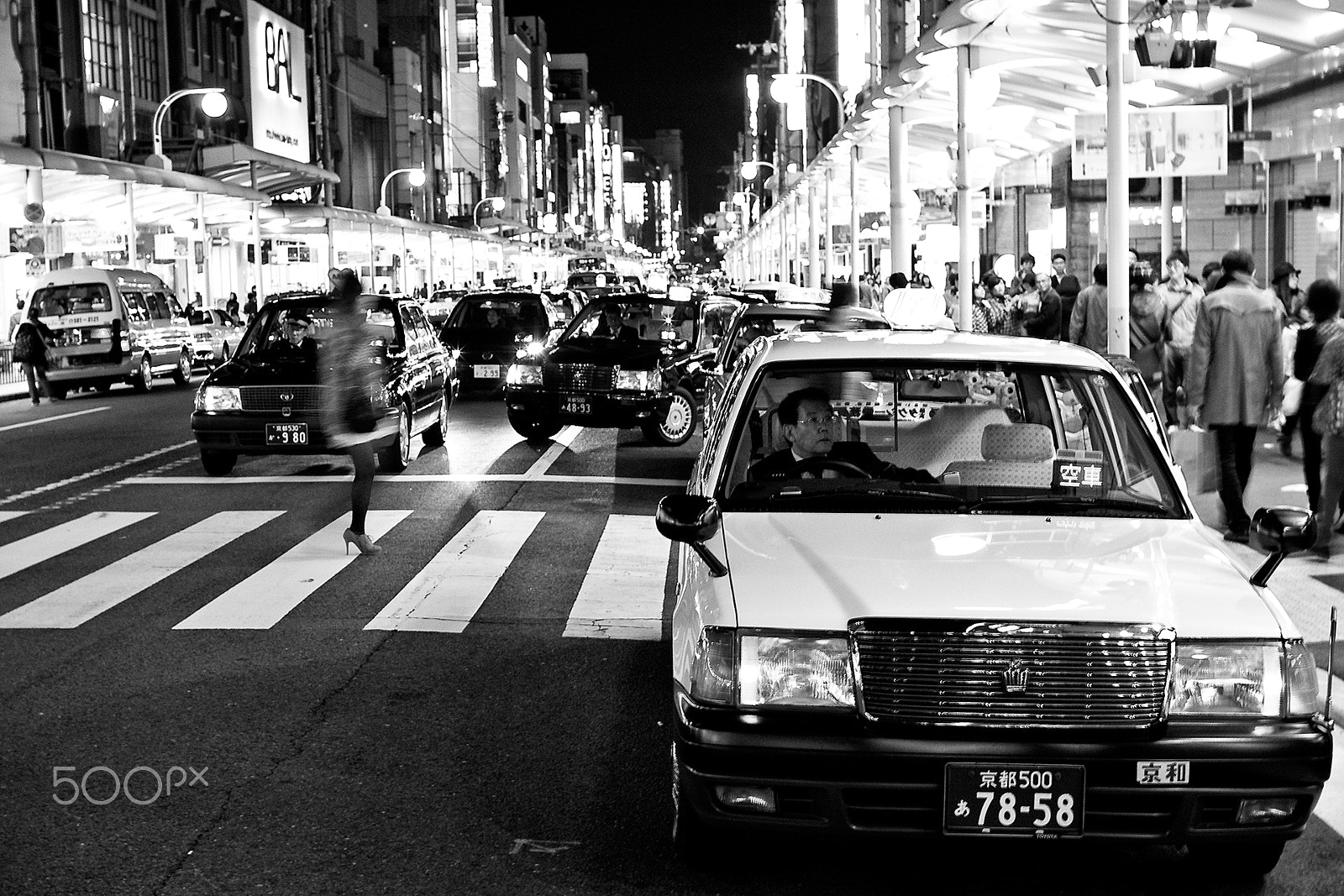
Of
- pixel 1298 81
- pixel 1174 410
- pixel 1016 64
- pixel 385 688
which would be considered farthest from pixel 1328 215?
pixel 385 688

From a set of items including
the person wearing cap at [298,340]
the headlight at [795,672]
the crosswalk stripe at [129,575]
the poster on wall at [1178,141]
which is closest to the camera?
the headlight at [795,672]

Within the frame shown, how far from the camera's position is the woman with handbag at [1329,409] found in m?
9.30

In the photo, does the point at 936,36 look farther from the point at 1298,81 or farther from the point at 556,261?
the point at 556,261

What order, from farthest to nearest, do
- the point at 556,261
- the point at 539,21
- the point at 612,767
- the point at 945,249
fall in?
1. the point at 539,21
2. the point at 556,261
3. the point at 945,249
4. the point at 612,767

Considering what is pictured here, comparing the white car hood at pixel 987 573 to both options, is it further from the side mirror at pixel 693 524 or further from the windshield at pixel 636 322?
the windshield at pixel 636 322

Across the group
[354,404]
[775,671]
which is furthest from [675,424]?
[775,671]

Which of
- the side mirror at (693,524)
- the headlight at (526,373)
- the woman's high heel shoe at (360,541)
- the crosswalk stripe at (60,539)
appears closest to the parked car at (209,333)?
the headlight at (526,373)

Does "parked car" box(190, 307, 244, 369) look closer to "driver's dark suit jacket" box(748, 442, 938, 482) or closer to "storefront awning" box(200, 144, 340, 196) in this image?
"storefront awning" box(200, 144, 340, 196)

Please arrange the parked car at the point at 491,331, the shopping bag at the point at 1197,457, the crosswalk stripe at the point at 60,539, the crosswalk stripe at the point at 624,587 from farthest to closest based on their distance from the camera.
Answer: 1. the parked car at the point at 491,331
2. the shopping bag at the point at 1197,457
3. the crosswalk stripe at the point at 60,539
4. the crosswalk stripe at the point at 624,587

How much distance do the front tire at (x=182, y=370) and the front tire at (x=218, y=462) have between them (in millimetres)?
15762

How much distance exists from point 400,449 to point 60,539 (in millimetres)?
4050

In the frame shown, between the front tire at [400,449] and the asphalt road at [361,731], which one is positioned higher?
the front tire at [400,449]

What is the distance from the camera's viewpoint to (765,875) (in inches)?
179

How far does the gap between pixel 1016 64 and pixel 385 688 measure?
18.1 meters
